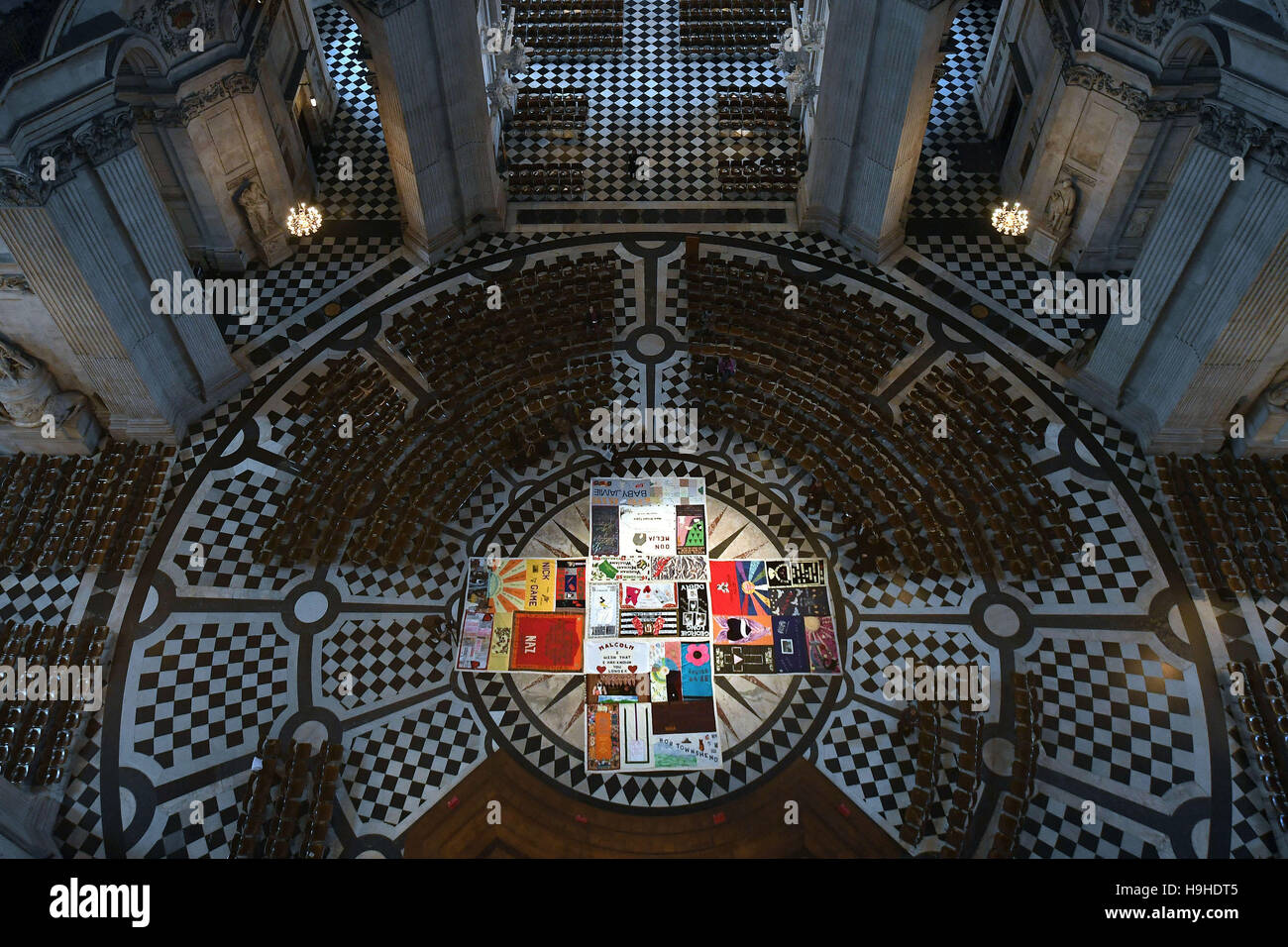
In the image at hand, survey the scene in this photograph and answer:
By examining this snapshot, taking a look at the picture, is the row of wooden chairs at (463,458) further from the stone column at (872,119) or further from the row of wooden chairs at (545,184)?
the stone column at (872,119)

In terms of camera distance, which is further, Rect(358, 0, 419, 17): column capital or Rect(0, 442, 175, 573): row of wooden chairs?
Rect(358, 0, 419, 17): column capital

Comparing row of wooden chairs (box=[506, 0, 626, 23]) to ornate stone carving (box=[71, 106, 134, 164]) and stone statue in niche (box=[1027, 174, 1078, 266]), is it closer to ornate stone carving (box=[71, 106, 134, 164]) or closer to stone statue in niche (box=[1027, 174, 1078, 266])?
stone statue in niche (box=[1027, 174, 1078, 266])

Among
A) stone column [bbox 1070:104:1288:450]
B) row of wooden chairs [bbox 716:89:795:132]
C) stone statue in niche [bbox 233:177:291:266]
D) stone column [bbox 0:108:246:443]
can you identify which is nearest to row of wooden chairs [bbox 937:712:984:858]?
stone column [bbox 1070:104:1288:450]

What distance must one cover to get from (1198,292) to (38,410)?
2260 centimetres

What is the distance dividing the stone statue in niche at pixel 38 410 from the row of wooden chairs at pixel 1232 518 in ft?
72.8

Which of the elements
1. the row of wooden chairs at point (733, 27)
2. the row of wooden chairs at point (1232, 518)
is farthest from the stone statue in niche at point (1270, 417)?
the row of wooden chairs at point (733, 27)

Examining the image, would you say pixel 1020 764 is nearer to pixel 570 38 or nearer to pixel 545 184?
pixel 545 184

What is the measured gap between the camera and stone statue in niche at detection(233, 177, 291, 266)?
2311 centimetres

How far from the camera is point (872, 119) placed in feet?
72.3

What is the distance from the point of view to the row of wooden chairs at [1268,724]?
15734 millimetres

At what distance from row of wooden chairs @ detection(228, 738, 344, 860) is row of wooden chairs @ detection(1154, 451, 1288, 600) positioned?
16.3 meters

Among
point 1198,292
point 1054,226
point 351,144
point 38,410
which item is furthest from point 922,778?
point 351,144

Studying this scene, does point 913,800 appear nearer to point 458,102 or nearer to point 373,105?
point 458,102
